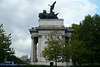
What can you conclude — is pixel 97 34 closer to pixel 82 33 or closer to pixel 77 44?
pixel 82 33

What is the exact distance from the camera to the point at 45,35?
47594 mm

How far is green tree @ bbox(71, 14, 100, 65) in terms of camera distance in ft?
145

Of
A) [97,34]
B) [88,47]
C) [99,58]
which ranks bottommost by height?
[99,58]

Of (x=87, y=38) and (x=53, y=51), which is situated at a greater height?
A: (x=87, y=38)

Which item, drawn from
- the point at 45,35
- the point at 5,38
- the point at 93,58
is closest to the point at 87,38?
the point at 93,58

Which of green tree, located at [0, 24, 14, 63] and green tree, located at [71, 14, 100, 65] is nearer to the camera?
green tree, located at [0, 24, 14, 63]

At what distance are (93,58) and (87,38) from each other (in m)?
6.47

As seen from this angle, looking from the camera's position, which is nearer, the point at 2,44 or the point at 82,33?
the point at 2,44

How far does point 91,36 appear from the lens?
4369 cm

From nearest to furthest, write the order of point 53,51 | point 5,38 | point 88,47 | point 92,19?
point 53,51 < point 5,38 < point 88,47 < point 92,19

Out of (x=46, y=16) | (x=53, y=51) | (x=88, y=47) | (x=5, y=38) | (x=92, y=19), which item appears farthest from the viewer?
(x=46, y=16)

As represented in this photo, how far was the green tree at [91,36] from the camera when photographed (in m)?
44.3

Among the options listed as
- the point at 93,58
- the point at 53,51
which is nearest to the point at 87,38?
the point at 93,58

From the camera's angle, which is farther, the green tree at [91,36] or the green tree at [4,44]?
the green tree at [91,36]
